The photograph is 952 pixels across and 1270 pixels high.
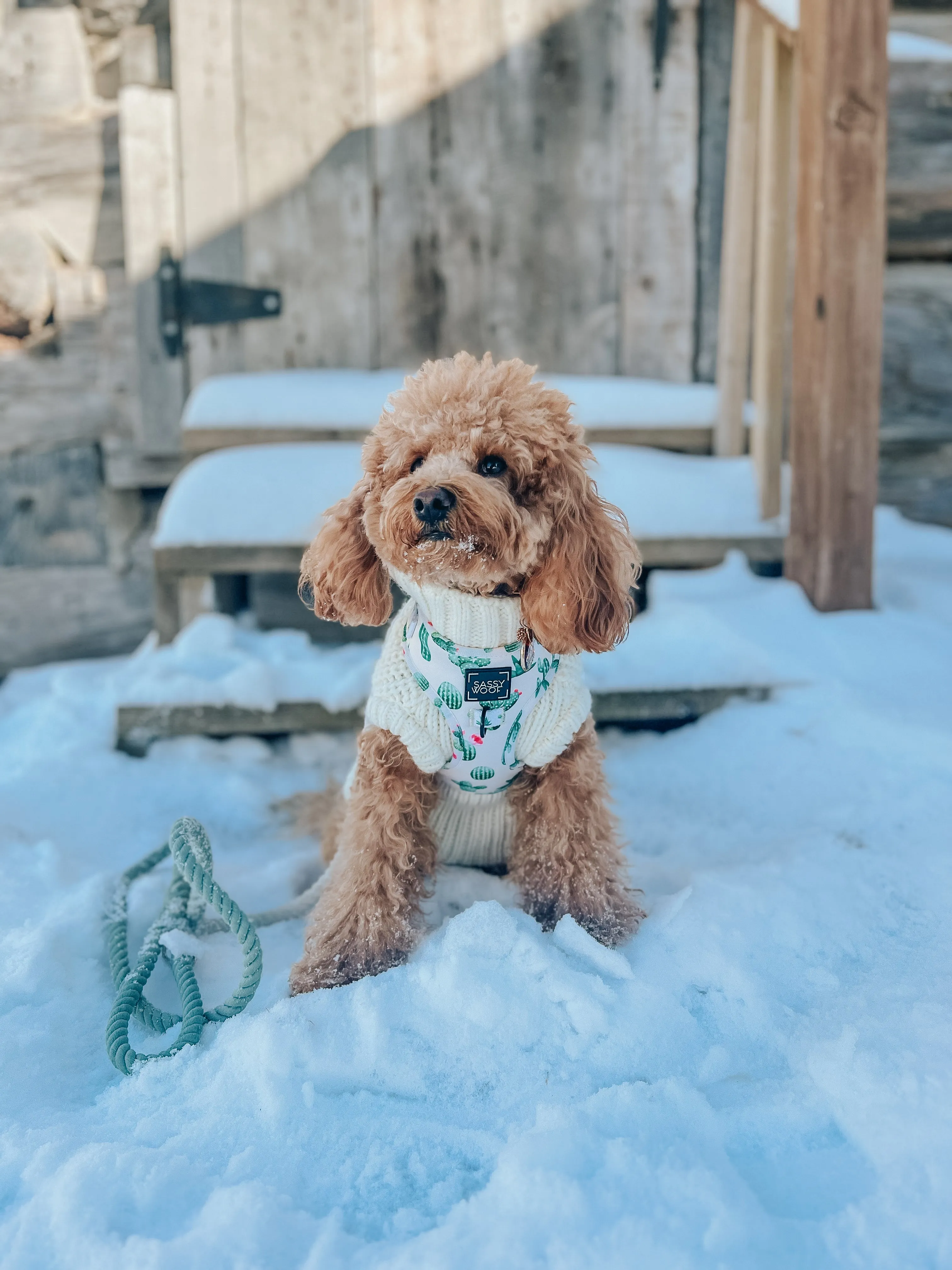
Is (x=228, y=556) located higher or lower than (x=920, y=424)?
lower

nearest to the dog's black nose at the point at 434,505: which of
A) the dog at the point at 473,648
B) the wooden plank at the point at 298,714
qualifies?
the dog at the point at 473,648

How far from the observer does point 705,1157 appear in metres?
0.94

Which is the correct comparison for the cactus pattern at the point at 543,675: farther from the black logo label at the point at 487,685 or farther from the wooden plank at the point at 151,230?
the wooden plank at the point at 151,230

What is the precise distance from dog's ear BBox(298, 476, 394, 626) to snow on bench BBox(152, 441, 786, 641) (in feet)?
3.46

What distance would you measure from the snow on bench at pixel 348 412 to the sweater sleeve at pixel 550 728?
1553mm

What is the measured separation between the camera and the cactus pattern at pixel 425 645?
4.49 ft

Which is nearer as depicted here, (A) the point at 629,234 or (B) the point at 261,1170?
(B) the point at 261,1170

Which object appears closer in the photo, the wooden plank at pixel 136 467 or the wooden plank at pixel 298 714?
the wooden plank at pixel 298 714

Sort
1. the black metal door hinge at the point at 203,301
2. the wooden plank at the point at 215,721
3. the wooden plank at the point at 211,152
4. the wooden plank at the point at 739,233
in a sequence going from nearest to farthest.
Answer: the wooden plank at the point at 215,721 → the wooden plank at the point at 739,233 → the wooden plank at the point at 211,152 → the black metal door hinge at the point at 203,301

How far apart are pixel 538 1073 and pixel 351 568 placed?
695mm

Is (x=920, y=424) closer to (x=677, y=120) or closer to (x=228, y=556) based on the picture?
(x=677, y=120)

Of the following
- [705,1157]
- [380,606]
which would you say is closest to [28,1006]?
[380,606]

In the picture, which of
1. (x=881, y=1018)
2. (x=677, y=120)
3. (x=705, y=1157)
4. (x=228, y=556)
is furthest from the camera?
(x=677, y=120)

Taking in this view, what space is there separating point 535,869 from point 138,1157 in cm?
65
